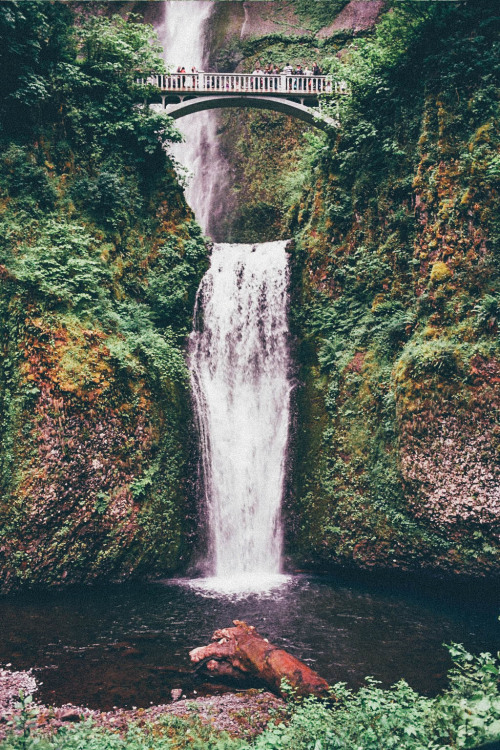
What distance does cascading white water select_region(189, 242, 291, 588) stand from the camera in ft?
41.9

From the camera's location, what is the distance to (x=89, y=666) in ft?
26.2

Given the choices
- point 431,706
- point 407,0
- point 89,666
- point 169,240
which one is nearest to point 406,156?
point 407,0

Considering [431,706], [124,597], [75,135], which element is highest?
[75,135]

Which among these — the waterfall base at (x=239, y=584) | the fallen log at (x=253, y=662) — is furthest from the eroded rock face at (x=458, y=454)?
the fallen log at (x=253, y=662)

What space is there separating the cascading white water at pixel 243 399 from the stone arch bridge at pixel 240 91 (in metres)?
5.58

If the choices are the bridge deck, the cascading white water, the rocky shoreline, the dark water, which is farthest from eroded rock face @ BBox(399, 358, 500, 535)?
the bridge deck

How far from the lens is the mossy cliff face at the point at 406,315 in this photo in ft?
33.6

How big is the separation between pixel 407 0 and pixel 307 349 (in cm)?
817

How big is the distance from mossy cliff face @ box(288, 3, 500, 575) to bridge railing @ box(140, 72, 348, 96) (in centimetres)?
430

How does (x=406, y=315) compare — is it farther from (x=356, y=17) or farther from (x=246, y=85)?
(x=356, y=17)

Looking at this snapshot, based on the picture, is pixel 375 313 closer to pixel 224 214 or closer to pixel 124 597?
pixel 124 597

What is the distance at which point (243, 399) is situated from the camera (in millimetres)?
14102

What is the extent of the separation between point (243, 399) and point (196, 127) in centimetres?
1727

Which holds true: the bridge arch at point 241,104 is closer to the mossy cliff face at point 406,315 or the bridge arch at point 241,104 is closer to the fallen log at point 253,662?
the mossy cliff face at point 406,315
